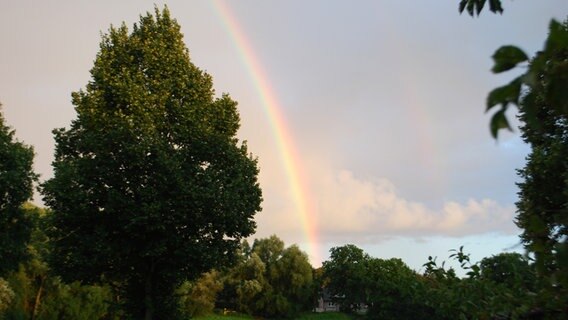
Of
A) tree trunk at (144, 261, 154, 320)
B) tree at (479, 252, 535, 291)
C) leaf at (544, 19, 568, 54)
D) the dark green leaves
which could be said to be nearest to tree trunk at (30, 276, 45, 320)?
tree trunk at (144, 261, 154, 320)

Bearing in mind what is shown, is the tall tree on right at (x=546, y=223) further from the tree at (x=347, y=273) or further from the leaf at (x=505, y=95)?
the tree at (x=347, y=273)

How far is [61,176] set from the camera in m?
24.4

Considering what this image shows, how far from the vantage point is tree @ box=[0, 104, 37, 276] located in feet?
103

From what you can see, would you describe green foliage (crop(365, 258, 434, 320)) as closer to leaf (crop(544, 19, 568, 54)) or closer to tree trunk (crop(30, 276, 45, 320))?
tree trunk (crop(30, 276, 45, 320))

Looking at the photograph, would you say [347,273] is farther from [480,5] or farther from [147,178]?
[480,5]

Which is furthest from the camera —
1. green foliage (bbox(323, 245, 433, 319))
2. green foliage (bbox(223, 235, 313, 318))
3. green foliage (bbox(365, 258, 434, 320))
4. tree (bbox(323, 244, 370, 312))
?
tree (bbox(323, 244, 370, 312))

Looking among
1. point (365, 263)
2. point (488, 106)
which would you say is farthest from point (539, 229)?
point (365, 263)

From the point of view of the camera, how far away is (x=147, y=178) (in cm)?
2497

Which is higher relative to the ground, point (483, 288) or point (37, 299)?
point (37, 299)

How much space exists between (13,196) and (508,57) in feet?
114

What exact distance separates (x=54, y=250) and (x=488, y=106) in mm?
27233

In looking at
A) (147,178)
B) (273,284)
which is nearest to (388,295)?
(273,284)

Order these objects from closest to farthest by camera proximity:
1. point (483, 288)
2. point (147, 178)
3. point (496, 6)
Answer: point (496, 6) → point (483, 288) → point (147, 178)

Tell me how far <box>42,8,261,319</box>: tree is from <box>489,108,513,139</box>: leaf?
22.6m
